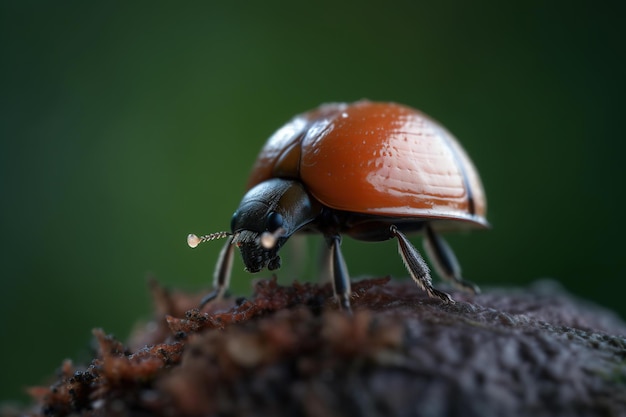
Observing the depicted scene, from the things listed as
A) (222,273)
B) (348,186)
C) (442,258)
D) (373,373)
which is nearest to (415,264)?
(348,186)

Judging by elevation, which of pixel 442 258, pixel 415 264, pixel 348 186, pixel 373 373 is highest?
pixel 348 186

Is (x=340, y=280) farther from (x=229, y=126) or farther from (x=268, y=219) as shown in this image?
(x=229, y=126)

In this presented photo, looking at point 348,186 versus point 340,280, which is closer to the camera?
point 340,280

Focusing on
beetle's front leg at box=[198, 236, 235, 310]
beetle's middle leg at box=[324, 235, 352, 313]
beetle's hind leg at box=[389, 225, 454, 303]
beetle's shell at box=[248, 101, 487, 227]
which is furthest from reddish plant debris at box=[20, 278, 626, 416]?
beetle's front leg at box=[198, 236, 235, 310]

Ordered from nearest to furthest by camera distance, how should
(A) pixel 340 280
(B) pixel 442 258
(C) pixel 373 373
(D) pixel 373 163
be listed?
(C) pixel 373 373, (A) pixel 340 280, (D) pixel 373 163, (B) pixel 442 258

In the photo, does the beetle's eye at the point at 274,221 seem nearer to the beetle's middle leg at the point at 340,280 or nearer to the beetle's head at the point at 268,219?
the beetle's head at the point at 268,219

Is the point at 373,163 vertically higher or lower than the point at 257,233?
higher

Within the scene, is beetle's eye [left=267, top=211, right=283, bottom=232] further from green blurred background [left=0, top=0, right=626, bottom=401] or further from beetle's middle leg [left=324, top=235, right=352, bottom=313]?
green blurred background [left=0, top=0, right=626, bottom=401]
